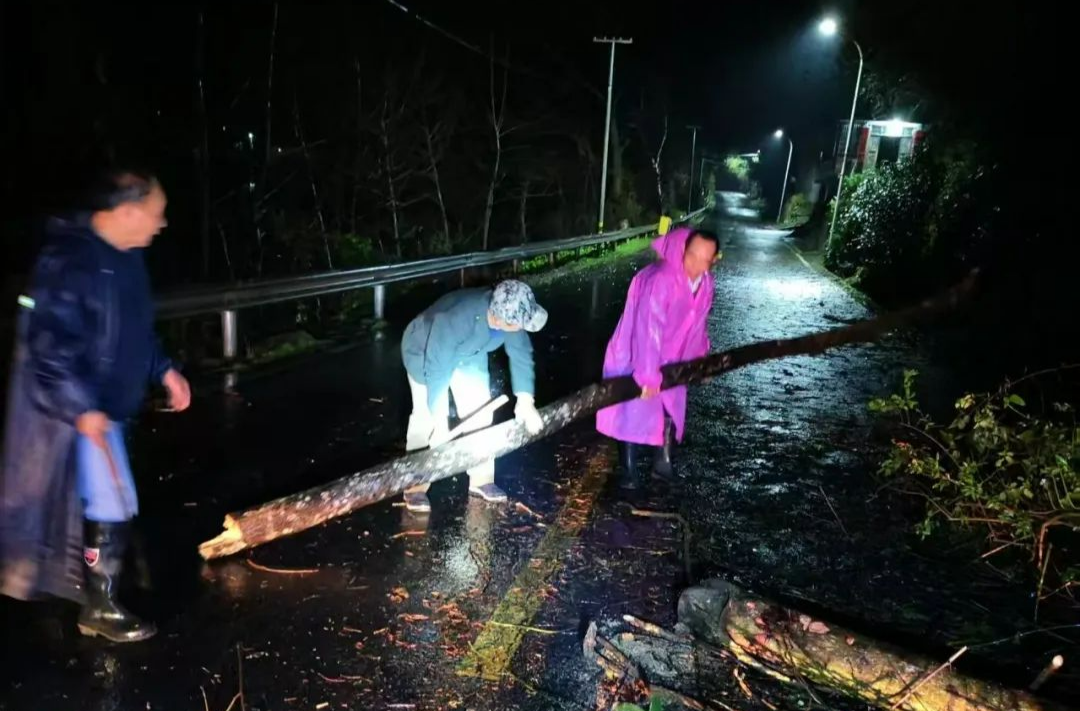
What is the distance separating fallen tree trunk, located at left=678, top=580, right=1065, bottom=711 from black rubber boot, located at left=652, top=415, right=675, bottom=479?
1.72m

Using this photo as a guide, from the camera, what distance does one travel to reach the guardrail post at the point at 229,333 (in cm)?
769

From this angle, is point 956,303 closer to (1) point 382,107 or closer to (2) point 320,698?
(2) point 320,698

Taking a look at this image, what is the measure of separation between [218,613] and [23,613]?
0.83m

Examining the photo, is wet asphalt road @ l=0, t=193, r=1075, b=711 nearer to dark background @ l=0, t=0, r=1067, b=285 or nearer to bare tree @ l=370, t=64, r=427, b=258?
dark background @ l=0, t=0, r=1067, b=285

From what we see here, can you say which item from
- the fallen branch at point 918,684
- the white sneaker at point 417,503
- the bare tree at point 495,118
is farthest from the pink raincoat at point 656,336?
the bare tree at point 495,118

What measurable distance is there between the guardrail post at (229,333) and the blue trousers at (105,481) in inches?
192

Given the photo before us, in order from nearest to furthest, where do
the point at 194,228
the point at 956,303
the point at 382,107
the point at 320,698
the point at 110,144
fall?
Result: 1. the point at 320,698
2. the point at 956,303
3. the point at 110,144
4. the point at 194,228
5. the point at 382,107

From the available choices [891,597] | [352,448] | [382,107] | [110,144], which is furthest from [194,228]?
[891,597]

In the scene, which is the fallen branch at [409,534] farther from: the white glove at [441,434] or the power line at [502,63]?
the power line at [502,63]

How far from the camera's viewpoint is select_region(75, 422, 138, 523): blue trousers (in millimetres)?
2930

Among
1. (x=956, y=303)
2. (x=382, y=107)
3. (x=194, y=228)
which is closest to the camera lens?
(x=956, y=303)

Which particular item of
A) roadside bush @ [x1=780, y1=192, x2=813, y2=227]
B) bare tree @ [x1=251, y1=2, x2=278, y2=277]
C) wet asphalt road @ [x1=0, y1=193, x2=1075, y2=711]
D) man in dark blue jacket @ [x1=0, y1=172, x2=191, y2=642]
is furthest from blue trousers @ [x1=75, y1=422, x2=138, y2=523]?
roadside bush @ [x1=780, y1=192, x2=813, y2=227]

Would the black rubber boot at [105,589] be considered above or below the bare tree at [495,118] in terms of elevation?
below

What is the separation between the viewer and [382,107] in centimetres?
2608
